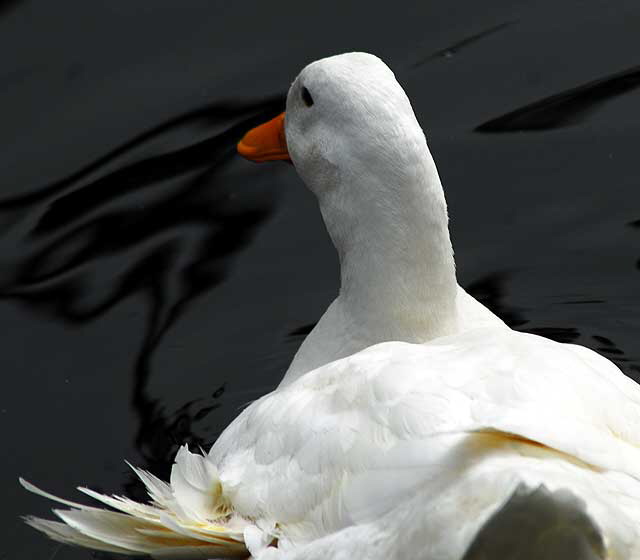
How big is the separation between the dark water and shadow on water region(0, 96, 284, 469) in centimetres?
1

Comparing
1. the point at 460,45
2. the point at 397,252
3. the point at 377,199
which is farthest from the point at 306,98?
the point at 460,45

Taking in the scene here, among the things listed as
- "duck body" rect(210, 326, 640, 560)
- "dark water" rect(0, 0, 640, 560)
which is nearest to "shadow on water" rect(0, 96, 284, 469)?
"dark water" rect(0, 0, 640, 560)

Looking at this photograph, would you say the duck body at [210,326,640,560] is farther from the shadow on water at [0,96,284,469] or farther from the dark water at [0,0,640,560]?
the shadow on water at [0,96,284,469]

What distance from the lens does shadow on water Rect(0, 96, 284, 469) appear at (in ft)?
20.0

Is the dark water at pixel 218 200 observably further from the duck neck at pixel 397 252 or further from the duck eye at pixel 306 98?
the duck eye at pixel 306 98

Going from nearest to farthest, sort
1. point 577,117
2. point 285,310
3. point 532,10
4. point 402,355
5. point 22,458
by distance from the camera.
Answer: point 402,355, point 22,458, point 285,310, point 577,117, point 532,10

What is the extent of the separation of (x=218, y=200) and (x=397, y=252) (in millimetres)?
2148

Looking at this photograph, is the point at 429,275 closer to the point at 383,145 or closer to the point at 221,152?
the point at 383,145

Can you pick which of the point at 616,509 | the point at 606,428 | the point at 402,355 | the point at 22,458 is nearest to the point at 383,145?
the point at 402,355

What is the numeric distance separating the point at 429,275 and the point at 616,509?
146 cm

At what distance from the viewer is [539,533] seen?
9.61 ft

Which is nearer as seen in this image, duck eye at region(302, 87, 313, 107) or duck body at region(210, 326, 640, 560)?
duck body at region(210, 326, 640, 560)

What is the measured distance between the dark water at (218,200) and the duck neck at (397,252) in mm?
1115

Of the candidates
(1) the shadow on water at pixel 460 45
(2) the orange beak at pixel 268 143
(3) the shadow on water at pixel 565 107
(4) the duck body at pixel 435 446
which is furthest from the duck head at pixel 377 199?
(1) the shadow on water at pixel 460 45
